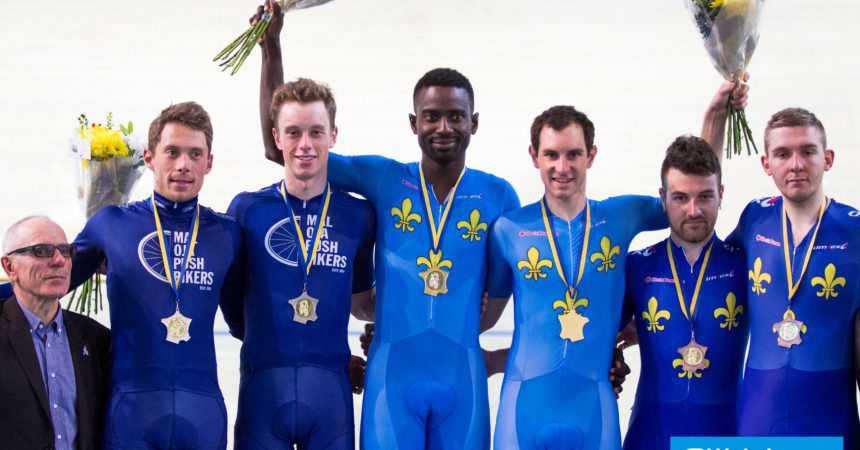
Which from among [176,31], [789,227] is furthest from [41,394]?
[176,31]

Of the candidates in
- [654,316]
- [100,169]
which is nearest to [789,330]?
[654,316]

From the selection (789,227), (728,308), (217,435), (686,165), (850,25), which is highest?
(850,25)

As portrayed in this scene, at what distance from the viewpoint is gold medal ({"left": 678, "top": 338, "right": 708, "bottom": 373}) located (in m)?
3.37

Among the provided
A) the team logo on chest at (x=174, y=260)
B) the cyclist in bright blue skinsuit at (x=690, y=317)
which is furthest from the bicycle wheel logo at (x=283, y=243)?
the cyclist in bright blue skinsuit at (x=690, y=317)

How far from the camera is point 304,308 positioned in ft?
11.1

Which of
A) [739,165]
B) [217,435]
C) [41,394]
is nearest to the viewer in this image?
[41,394]

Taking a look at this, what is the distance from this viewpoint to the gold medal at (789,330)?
3.32m

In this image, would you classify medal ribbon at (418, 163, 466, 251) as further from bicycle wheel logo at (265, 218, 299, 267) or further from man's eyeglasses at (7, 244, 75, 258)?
man's eyeglasses at (7, 244, 75, 258)

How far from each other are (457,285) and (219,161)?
4815mm

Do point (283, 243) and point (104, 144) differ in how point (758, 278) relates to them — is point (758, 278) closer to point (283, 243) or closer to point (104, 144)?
point (283, 243)

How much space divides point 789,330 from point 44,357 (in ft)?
8.15

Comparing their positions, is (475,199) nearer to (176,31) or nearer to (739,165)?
(739,165)

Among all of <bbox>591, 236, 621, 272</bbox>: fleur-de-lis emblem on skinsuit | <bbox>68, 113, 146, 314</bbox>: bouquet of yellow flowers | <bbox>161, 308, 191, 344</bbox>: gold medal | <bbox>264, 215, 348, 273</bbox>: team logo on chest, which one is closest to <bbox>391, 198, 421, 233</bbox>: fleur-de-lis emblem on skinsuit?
<bbox>264, 215, 348, 273</bbox>: team logo on chest

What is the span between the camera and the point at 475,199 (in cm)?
359
